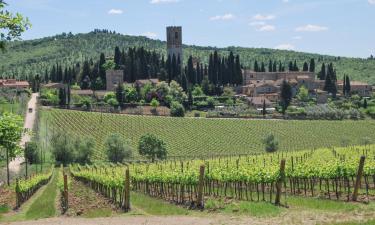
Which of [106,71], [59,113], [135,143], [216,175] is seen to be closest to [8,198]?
[216,175]

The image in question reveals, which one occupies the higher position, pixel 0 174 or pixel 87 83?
pixel 87 83

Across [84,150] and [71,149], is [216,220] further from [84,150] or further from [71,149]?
[84,150]

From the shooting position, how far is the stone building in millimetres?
123688

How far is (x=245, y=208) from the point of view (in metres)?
16.5

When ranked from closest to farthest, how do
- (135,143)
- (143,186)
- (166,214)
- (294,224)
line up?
(294,224), (166,214), (143,186), (135,143)

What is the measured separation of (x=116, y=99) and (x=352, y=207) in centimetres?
9230

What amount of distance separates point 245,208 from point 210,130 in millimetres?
66947

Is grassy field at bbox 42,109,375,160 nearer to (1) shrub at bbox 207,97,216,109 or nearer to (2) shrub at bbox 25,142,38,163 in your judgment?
(2) shrub at bbox 25,142,38,163

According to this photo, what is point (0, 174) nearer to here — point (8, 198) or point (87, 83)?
point (8, 198)

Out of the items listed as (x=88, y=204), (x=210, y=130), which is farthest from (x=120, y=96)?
(x=88, y=204)

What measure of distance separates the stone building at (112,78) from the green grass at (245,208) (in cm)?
10739

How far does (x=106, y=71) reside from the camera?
12450 centimetres

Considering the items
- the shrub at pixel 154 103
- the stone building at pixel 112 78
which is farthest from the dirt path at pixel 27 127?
the shrub at pixel 154 103

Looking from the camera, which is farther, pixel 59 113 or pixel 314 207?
pixel 59 113
